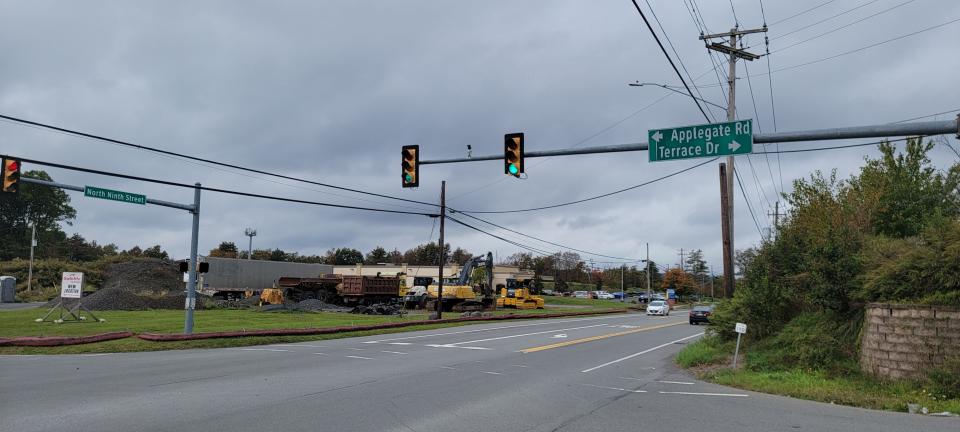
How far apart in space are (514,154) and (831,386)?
28.4 ft

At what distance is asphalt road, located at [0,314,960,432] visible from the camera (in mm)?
→ 9102

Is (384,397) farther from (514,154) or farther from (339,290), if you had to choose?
(339,290)

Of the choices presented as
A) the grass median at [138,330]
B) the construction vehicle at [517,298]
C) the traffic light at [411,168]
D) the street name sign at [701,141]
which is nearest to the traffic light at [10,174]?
the grass median at [138,330]

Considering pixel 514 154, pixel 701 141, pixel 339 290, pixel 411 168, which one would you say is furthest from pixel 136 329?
pixel 339 290

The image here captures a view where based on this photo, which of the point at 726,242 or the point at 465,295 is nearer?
the point at 726,242

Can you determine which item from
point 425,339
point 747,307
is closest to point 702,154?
point 747,307

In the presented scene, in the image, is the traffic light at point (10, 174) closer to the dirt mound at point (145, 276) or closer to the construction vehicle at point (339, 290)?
the construction vehicle at point (339, 290)

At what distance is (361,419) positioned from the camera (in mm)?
9156

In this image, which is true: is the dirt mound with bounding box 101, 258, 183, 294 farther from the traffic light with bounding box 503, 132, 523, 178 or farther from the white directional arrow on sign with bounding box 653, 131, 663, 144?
the white directional arrow on sign with bounding box 653, 131, 663, 144

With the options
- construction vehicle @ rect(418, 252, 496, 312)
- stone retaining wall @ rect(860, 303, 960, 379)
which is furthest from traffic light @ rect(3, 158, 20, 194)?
construction vehicle @ rect(418, 252, 496, 312)

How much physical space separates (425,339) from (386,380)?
13.4 meters

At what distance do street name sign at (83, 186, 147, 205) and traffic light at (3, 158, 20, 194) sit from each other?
2821 mm

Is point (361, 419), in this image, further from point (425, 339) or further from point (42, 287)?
A: point (42, 287)

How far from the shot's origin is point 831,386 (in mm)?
13141
